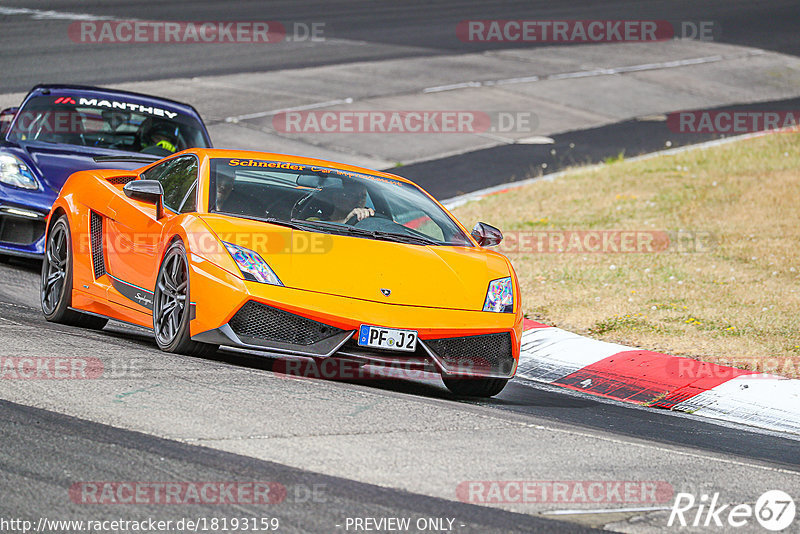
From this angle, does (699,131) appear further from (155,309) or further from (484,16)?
(155,309)

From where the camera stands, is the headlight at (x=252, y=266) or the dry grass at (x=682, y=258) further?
the dry grass at (x=682, y=258)

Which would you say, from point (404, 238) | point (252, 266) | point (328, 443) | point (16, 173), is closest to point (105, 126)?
point (16, 173)

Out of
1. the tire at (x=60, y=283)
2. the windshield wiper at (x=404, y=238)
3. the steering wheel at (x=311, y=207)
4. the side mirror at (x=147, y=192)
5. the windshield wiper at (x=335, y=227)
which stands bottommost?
the tire at (x=60, y=283)

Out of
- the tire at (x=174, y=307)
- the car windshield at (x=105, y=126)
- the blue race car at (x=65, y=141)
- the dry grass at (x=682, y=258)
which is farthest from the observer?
the car windshield at (x=105, y=126)

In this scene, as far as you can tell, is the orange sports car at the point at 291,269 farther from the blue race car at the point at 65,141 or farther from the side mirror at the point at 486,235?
the blue race car at the point at 65,141

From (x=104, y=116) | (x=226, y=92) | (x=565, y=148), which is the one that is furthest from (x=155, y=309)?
(x=226, y=92)

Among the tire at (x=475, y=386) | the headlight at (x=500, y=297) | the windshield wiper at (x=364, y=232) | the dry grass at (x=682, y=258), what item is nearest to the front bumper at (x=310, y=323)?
the headlight at (x=500, y=297)

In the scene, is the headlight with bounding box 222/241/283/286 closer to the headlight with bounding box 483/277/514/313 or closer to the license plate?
the license plate

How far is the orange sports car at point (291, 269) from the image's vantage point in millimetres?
6688

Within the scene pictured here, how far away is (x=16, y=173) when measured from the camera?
10.4m

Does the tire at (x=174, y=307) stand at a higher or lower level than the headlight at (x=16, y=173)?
lower

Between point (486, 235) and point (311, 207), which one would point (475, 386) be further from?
point (311, 207)

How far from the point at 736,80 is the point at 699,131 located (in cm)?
512

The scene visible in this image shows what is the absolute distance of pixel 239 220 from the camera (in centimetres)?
725
